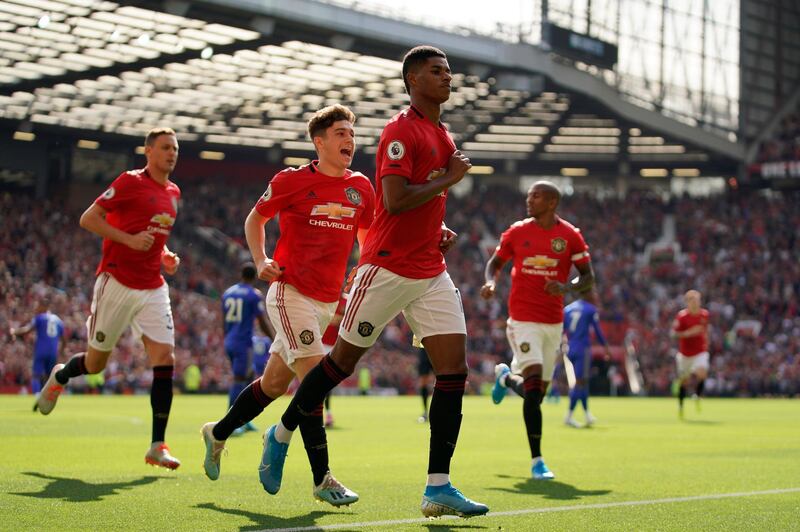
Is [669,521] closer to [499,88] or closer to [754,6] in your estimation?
[499,88]

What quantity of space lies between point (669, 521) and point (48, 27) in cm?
2917

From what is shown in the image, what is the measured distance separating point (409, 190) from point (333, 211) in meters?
1.56

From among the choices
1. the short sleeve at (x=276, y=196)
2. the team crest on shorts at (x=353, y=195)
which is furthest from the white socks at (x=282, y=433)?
the team crest on shorts at (x=353, y=195)

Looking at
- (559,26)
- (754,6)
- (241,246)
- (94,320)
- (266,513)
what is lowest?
(266,513)

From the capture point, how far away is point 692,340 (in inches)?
872

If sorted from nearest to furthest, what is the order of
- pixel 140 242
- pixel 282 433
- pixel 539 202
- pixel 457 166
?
pixel 457 166, pixel 282 433, pixel 140 242, pixel 539 202

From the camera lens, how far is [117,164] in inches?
1837

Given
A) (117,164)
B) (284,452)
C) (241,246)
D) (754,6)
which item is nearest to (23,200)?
(117,164)

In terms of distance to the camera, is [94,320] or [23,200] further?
[23,200]

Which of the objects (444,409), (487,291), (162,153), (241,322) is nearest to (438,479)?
(444,409)

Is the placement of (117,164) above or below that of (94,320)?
above

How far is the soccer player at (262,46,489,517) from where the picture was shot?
6172mm

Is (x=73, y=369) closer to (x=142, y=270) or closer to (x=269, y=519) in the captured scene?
(x=142, y=270)

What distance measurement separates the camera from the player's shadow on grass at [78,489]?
719 cm
